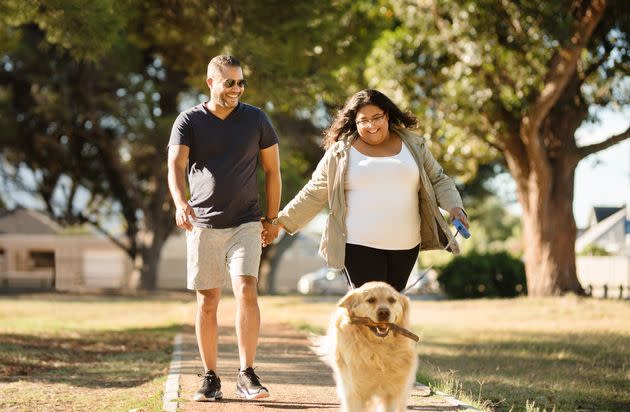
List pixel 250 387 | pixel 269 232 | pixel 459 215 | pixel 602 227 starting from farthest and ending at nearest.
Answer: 1. pixel 602 227
2. pixel 269 232
3. pixel 250 387
4. pixel 459 215

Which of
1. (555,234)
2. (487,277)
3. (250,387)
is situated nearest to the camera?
(250,387)

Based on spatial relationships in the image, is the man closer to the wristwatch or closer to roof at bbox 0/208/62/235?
the wristwatch

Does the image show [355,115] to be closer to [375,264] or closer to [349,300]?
[375,264]

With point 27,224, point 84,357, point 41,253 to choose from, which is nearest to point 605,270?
point 41,253

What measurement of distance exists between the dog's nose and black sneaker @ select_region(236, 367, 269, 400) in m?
1.71

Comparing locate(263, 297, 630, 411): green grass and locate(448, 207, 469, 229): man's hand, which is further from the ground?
locate(448, 207, 469, 229): man's hand

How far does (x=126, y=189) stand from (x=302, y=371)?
28440mm

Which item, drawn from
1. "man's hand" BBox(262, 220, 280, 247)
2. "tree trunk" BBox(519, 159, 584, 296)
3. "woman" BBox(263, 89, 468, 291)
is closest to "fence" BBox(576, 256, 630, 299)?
"tree trunk" BBox(519, 159, 584, 296)

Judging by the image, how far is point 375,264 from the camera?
596cm

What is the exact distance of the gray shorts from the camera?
6.60 m

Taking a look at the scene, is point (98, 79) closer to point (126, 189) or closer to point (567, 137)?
point (126, 189)

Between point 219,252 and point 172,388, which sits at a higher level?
point 219,252

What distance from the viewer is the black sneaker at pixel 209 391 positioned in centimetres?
661

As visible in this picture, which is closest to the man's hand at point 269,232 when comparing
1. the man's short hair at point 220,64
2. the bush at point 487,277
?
the man's short hair at point 220,64
